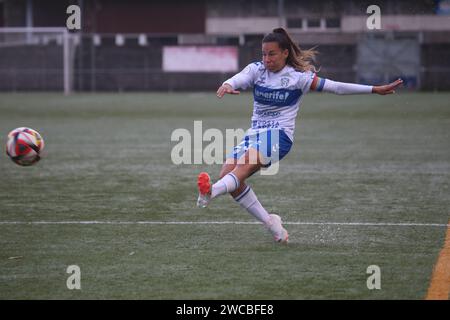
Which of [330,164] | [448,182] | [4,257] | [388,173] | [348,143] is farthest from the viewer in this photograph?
[348,143]

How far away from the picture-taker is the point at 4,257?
6922 mm

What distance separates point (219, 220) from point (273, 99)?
5.75ft

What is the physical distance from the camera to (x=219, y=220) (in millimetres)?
8758

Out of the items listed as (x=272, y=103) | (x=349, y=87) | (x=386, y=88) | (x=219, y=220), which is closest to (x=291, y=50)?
(x=272, y=103)

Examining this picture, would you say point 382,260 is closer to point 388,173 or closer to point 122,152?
point 388,173

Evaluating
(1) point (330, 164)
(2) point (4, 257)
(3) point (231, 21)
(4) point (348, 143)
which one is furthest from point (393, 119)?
(3) point (231, 21)

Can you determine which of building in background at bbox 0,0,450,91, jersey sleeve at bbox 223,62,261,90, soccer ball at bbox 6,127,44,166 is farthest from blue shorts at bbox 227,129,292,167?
building in background at bbox 0,0,450,91

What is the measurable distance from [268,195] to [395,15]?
3289 centimetres

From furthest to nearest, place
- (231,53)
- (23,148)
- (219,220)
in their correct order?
(231,53) → (219,220) → (23,148)

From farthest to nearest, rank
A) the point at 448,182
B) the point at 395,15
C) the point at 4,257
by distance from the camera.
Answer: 1. the point at 395,15
2. the point at 448,182
3. the point at 4,257

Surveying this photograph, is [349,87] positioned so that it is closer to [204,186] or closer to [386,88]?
[386,88]

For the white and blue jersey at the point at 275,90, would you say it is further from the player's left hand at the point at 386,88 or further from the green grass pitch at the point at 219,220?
the green grass pitch at the point at 219,220

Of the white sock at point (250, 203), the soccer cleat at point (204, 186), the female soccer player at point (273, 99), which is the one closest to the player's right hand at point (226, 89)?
the female soccer player at point (273, 99)

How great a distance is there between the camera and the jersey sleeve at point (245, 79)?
7.45 metres
